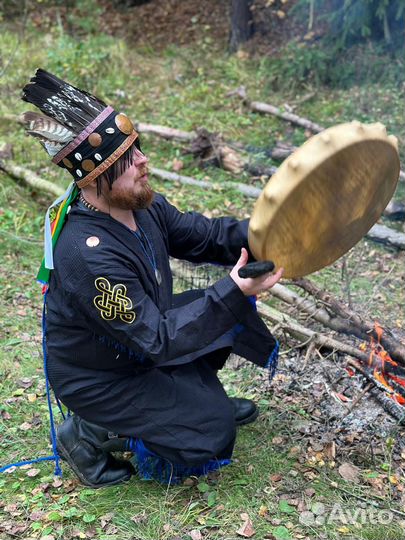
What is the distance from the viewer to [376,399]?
371 centimetres

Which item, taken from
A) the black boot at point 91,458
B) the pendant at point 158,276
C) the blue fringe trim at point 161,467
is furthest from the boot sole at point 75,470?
the pendant at point 158,276

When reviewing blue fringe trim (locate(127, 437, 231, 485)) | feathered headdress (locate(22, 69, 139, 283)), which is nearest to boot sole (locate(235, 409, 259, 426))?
blue fringe trim (locate(127, 437, 231, 485))

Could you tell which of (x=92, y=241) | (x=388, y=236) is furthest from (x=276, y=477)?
(x=388, y=236)

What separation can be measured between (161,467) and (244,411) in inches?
26.7

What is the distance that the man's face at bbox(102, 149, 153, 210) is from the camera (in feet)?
9.62

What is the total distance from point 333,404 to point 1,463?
1.99 metres

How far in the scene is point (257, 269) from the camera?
8.51 feet

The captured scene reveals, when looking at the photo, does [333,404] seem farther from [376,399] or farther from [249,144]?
[249,144]

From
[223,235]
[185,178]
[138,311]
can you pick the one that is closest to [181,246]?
[223,235]

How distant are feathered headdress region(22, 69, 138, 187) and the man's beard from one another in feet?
0.41

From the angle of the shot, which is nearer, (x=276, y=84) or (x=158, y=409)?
(x=158, y=409)

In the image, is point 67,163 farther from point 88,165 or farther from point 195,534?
point 195,534

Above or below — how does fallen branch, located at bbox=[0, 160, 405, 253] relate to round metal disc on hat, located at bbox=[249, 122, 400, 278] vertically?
below

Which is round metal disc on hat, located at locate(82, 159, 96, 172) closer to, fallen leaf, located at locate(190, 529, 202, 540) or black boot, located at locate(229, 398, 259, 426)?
black boot, located at locate(229, 398, 259, 426)
